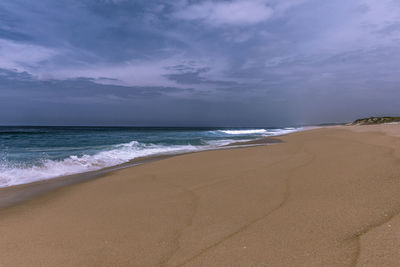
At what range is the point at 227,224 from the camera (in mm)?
2568

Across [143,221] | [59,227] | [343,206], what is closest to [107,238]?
[143,221]

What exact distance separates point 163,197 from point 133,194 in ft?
2.37

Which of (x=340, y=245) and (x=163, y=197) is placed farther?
(x=163, y=197)

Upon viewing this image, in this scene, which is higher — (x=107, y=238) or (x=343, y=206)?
(x=343, y=206)

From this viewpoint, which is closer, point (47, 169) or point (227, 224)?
point (227, 224)

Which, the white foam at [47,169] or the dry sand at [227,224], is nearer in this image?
the dry sand at [227,224]

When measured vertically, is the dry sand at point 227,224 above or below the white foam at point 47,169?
above

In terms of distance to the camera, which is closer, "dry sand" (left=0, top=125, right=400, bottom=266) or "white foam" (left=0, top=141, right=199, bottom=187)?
"dry sand" (left=0, top=125, right=400, bottom=266)

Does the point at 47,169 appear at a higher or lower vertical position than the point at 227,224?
lower

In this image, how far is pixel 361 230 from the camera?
2043mm

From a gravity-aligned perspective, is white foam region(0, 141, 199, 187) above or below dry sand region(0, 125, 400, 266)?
below

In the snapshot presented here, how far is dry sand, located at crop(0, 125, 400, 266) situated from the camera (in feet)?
6.27

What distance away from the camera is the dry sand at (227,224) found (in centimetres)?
191

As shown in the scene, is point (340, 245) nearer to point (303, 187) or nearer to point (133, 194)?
point (303, 187)
